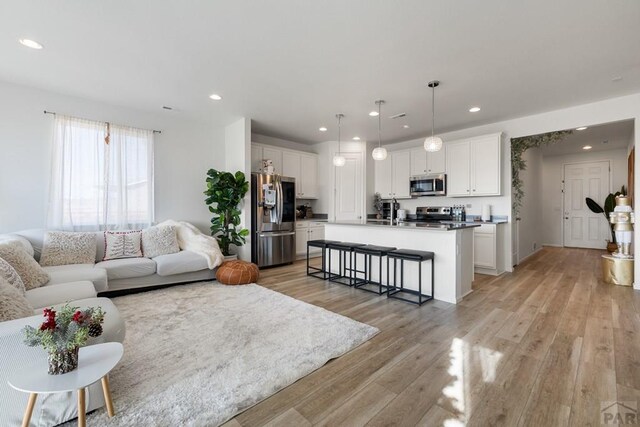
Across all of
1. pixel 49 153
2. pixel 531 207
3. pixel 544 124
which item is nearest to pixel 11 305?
pixel 49 153

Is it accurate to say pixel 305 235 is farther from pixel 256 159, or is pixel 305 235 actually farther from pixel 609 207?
pixel 609 207

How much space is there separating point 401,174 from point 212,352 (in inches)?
209

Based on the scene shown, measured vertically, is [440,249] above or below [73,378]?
above

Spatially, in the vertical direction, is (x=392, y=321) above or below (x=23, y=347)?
below

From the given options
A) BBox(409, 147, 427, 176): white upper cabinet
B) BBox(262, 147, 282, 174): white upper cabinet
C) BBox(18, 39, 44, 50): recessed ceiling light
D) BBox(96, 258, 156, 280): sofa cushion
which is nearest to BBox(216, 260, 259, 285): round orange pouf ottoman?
BBox(96, 258, 156, 280): sofa cushion

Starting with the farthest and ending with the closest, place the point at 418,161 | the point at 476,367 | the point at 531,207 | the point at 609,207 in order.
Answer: the point at 531,207 < the point at 609,207 < the point at 418,161 < the point at 476,367

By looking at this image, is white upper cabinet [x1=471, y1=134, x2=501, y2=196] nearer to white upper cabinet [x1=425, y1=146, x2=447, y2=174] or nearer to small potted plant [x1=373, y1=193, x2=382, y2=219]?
white upper cabinet [x1=425, y1=146, x2=447, y2=174]

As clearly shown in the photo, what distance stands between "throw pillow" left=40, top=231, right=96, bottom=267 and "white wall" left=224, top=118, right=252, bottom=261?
2.17m

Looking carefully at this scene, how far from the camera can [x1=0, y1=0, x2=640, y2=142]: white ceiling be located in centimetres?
223

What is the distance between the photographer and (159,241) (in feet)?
13.9

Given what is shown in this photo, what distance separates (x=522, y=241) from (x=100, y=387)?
24.1ft

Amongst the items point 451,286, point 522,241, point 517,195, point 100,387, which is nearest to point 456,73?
point 451,286

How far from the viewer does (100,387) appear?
161 cm

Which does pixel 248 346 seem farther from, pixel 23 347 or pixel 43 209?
pixel 43 209
